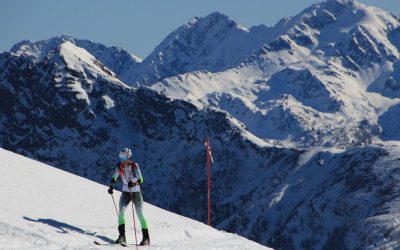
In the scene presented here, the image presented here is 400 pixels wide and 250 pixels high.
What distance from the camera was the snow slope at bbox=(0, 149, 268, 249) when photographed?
69.9 ft

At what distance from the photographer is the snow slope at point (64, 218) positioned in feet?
69.9

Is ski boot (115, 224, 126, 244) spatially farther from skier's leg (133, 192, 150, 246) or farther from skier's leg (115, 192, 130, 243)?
skier's leg (133, 192, 150, 246)

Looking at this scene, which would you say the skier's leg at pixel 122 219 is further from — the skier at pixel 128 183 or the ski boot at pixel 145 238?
the ski boot at pixel 145 238

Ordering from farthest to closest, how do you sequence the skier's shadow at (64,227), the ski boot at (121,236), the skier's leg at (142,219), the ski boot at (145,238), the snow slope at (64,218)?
the skier's leg at (142,219) < the ski boot at (145,238) < the skier's shadow at (64,227) < the ski boot at (121,236) < the snow slope at (64,218)

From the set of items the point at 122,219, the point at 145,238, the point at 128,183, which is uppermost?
the point at 128,183

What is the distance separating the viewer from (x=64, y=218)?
24234 millimetres

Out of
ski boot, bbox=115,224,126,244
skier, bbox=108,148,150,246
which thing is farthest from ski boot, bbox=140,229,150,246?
ski boot, bbox=115,224,126,244

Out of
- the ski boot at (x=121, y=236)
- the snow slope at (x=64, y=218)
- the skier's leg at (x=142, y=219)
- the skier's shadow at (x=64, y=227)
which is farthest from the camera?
the skier's leg at (x=142, y=219)

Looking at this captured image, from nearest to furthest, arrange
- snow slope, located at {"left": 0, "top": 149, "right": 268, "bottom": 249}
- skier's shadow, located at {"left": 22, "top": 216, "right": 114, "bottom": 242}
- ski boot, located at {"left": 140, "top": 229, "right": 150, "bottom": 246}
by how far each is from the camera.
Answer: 1. snow slope, located at {"left": 0, "top": 149, "right": 268, "bottom": 249}
2. skier's shadow, located at {"left": 22, "top": 216, "right": 114, "bottom": 242}
3. ski boot, located at {"left": 140, "top": 229, "right": 150, "bottom": 246}

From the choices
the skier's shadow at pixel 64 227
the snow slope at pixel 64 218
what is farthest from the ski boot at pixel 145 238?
the skier's shadow at pixel 64 227

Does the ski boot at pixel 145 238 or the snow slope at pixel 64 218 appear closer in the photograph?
the snow slope at pixel 64 218

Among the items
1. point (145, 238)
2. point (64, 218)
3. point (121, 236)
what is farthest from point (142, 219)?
point (64, 218)

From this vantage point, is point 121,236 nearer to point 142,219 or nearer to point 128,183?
point 142,219

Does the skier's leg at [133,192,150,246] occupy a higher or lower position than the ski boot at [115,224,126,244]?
higher
